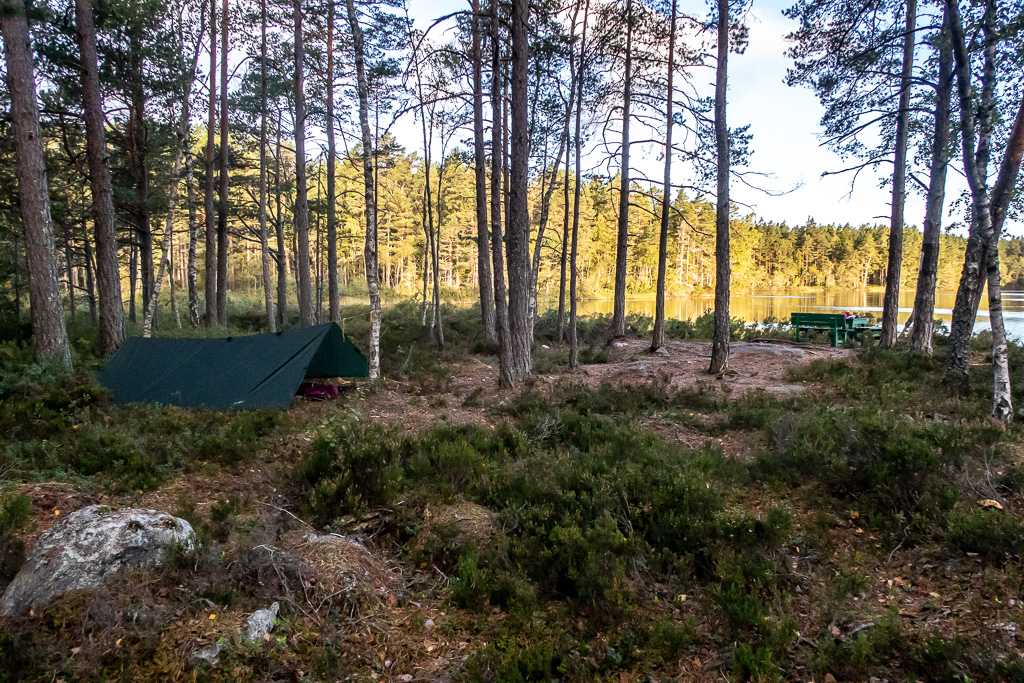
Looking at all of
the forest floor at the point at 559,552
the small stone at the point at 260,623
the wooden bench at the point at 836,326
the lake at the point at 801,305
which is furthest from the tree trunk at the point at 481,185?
the lake at the point at 801,305

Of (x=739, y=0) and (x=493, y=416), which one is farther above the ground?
(x=739, y=0)

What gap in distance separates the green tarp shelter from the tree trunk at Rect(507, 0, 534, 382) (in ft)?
11.4

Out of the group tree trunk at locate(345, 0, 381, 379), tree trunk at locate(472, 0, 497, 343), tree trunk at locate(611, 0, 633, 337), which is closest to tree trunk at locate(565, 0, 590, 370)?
tree trunk at locate(611, 0, 633, 337)

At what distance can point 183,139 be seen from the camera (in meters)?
14.2

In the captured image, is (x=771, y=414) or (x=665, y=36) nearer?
(x=771, y=414)

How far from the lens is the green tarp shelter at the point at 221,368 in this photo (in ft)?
26.5

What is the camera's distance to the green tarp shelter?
8086 mm

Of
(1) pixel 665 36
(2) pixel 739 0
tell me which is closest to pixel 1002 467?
(2) pixel 739 0

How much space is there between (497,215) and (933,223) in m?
10.2

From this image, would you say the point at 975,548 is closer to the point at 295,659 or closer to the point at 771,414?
the point at 771,414

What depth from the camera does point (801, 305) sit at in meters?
43.5

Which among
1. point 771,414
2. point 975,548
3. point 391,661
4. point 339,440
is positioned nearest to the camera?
point 391,661

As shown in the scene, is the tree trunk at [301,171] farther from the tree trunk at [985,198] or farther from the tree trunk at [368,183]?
the tree trunk at [985,198]

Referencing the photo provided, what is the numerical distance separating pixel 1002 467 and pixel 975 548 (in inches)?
66.8
